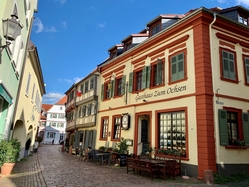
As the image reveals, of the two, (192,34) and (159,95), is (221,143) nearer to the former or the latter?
(159,95)

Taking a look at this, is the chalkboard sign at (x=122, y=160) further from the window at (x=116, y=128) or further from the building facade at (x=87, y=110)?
the building facade at (x=87, y=110)

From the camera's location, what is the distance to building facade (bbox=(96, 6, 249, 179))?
9.16 meters

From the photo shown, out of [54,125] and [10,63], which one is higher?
[10,63]

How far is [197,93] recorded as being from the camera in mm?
9555

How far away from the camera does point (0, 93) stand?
6508 millimetres

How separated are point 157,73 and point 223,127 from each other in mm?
4908

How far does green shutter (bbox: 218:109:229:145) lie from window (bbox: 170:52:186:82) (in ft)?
8.48

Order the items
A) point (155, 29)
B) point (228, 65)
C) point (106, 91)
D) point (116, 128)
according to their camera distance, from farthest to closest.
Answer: point (106, 91)
point (116, 128)
point (155, 29)
point (228, 65)

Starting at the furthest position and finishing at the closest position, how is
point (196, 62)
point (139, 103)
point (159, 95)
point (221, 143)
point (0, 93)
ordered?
point (139, 103) < point (159, 95) < point (196, 62) < point (221, 143) < point (0, 93)

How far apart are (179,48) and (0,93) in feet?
28.6

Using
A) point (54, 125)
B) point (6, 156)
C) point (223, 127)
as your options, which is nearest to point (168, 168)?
point (223, 127)

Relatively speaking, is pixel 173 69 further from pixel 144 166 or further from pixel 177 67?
pixel 144 166

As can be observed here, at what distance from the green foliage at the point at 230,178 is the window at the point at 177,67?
4.93m

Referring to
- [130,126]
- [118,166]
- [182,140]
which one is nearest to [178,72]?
[182,140]
